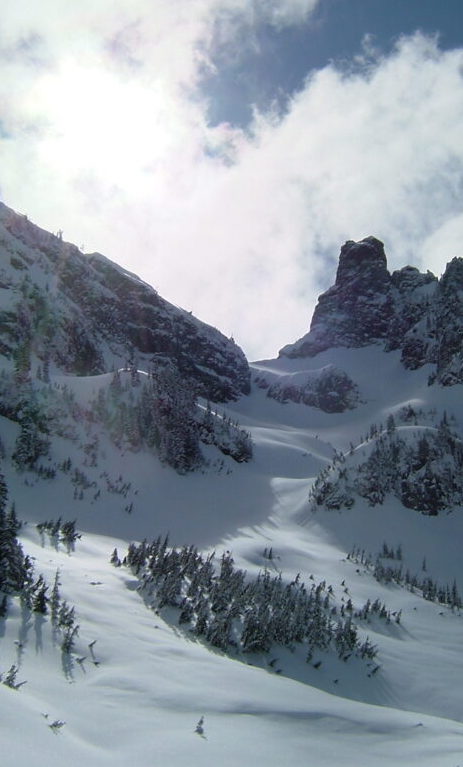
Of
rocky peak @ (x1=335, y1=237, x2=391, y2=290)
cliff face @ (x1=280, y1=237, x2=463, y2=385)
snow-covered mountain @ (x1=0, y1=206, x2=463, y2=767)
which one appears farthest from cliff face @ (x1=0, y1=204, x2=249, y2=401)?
rocky peak @ (x1=335, y1=237, x2=391, y2=290)

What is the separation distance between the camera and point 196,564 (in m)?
17.0

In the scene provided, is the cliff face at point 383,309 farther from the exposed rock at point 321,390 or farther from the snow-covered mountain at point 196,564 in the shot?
the exposed rock at point 321,390

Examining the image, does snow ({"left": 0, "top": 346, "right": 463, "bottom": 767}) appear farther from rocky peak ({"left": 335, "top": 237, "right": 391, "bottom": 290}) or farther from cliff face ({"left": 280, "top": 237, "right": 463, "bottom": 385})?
rocky peak ({"left": 335, "top": 237, "right": 391, "bottom": 290})

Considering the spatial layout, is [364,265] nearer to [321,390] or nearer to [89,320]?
[321,390]

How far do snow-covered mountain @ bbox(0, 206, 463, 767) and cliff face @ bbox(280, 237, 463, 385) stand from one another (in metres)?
9.49

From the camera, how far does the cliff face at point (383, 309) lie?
86000mm

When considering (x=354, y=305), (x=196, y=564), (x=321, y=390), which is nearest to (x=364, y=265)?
(x=354, y=305)

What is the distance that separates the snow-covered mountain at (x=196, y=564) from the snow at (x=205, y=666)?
0.16 ft

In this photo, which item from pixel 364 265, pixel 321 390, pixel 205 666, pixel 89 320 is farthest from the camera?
pixel 364 265

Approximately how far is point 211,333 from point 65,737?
9269 centimetres

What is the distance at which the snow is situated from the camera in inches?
216

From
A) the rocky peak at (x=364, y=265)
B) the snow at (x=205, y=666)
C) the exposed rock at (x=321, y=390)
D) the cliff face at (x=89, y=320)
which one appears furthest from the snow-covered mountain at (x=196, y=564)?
the rocky peak at (x=364, y=265)

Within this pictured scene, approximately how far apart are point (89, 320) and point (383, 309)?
2773 inches

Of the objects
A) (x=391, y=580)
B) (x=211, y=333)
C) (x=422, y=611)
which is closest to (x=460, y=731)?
(x=422, y=611)
